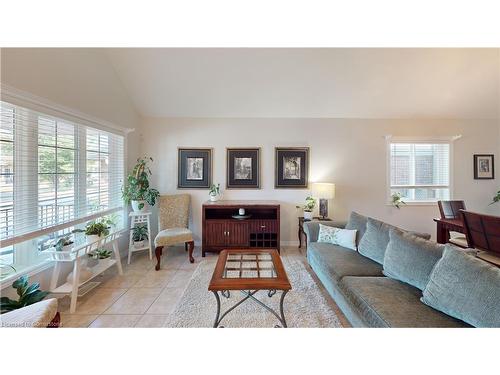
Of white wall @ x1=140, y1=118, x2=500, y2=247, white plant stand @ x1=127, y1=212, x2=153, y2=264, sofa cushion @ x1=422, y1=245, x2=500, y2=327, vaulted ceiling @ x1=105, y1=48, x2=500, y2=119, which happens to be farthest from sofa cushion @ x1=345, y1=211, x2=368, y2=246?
white plant stand @ x1=127, y1=212, x2=153, y2=264

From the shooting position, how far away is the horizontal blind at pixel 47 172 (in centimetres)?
180

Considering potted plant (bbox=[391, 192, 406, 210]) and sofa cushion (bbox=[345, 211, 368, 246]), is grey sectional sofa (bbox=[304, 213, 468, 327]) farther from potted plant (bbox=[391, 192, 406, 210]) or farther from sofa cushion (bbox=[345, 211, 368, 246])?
potted plant (bbox=[391, 192, 406, 210])

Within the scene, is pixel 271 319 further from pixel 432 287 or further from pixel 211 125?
pixel 211 125

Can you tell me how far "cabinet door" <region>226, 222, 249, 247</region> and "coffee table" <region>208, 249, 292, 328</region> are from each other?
1.08 meters

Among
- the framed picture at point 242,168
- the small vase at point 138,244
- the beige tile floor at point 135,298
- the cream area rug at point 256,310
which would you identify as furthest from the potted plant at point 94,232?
the framed picture at point 242,168

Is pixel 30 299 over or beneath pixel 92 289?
over

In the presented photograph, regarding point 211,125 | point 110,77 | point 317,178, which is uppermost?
point 110,77

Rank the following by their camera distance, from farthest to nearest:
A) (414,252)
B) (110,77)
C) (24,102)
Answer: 1. (110,77)
2. (24,102)
3. (414,252)

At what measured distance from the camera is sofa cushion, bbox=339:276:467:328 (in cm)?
128

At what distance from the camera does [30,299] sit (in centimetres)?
155
